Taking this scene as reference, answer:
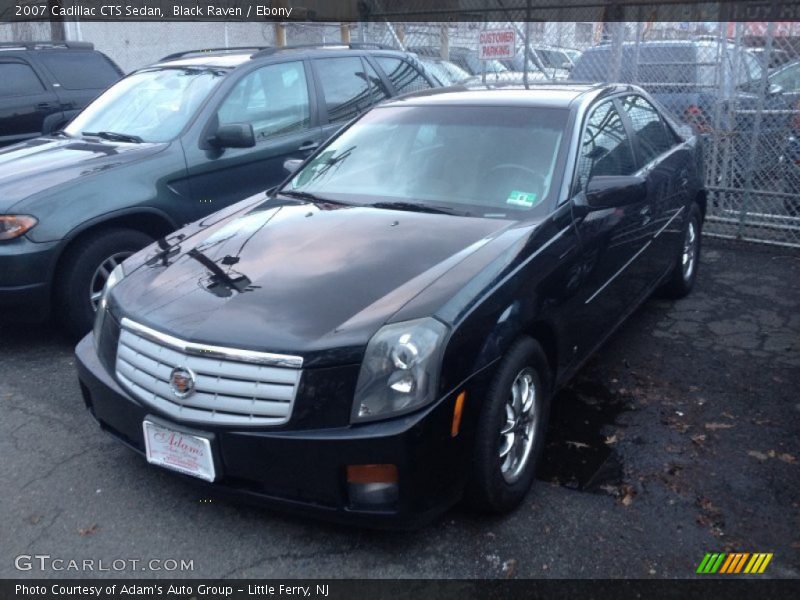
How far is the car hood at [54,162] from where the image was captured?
15.3 feet

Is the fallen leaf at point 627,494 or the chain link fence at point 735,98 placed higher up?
the chain link fence at point 735,98

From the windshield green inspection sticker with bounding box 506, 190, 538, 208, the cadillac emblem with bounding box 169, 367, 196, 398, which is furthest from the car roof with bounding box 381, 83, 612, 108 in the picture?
the cadillac emblem with bounding box 169, 367, 196, 398

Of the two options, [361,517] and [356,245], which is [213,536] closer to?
[361,517]

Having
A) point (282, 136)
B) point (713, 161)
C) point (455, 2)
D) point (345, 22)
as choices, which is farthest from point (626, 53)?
point (345, 22)

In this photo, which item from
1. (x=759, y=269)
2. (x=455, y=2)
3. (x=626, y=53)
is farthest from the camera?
(x=455, y=2)

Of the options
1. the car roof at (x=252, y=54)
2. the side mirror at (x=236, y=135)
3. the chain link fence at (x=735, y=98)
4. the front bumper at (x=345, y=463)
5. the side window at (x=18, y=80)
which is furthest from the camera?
the side window at (x=18, y=80)

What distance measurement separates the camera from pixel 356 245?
3.38m

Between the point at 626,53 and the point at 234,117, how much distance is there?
5.09m

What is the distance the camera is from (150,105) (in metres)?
5.76

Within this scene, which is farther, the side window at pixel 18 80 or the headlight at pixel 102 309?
the side window at pixel 18 80

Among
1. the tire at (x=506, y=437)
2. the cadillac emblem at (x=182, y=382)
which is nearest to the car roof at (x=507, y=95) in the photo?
the tire at (x=506, y=437)

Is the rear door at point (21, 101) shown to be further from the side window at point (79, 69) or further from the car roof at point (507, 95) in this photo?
the car roof at point (507, 95)

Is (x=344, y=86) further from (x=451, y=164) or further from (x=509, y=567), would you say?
(x=509, y=567)

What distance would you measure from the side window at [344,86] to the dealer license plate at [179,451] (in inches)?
154
